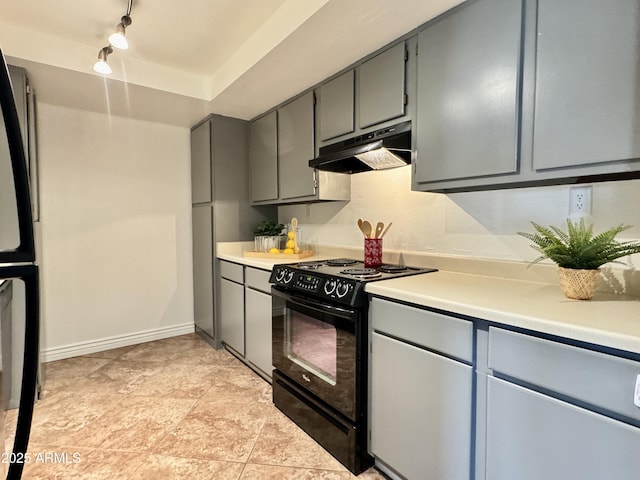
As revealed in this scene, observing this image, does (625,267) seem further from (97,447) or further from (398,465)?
(97,447)

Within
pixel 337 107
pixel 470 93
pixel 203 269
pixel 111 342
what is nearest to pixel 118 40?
pixel 337 107

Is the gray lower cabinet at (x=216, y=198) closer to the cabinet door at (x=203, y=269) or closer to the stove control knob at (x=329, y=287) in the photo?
the cabinet door at (x=203, y=269)

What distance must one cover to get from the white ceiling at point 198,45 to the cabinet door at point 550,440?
1.60 m

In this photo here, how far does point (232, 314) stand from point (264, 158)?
1332 mm

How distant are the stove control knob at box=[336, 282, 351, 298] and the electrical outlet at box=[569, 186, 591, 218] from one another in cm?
102

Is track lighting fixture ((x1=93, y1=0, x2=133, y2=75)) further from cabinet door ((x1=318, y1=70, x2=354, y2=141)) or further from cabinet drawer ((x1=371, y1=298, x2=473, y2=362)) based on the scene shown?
cabinet drawer ((x1=371, y1=298, x2=473, y2=362))

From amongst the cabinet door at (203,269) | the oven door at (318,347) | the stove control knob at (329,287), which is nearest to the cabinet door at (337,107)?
the stove control knob at (329,287)

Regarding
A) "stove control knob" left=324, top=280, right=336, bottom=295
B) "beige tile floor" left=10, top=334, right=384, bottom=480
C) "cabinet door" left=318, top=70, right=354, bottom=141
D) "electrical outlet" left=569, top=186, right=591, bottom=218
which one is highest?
"cabinet door" left=318, top=70, right=354, bottom=141

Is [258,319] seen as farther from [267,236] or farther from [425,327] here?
[425,327]

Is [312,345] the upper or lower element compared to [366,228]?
lower

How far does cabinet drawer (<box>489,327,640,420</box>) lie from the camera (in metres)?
0.89

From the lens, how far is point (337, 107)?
2.21m

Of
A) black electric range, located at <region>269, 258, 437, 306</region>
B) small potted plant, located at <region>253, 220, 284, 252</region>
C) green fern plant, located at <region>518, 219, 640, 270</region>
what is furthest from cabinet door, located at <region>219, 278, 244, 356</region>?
green fern plant, located at <region>518, 219, 640, 270</region>

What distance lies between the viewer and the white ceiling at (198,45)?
171 cm
